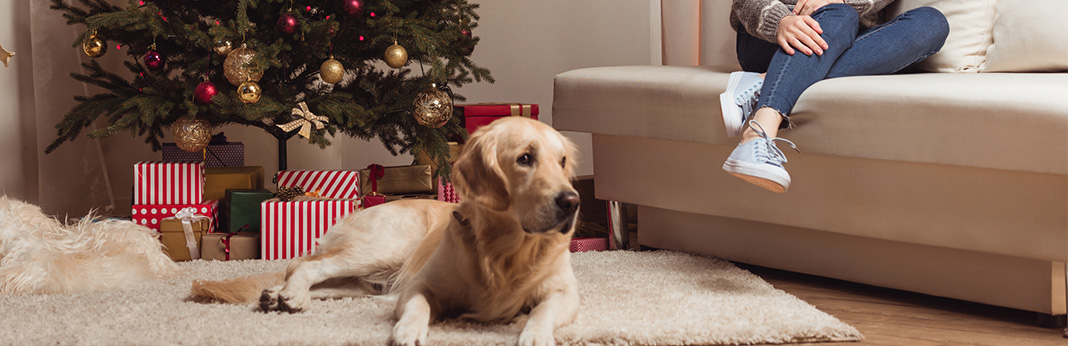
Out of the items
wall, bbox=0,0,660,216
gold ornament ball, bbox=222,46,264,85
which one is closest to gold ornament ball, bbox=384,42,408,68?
gold ornament ball, bbox=222,46,264,85

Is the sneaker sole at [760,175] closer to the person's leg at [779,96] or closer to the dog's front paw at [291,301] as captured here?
the person's leg at [779,96]

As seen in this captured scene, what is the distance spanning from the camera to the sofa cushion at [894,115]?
1.60 m

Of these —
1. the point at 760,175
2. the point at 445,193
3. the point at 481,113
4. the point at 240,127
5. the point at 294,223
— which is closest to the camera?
the point at 760,175

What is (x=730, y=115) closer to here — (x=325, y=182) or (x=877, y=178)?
(x=877, y=178)

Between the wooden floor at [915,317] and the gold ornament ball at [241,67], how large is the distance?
147 cm

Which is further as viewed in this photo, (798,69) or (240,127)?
(240,127)

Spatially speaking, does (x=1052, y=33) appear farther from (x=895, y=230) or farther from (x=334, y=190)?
(x=334, y=190)

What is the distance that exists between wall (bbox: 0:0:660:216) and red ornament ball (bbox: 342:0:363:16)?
1255 millimetres

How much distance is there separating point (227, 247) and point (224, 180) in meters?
0.27

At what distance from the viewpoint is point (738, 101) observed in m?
1.98

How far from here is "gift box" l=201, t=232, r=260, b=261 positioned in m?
2.43

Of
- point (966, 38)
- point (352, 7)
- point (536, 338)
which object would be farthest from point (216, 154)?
point (966, 38)

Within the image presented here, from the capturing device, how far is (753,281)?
2.03 meters

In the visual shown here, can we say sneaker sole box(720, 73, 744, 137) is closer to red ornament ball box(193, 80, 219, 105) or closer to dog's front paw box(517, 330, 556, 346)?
dog's front paw box(517, 330, 556, 346)
